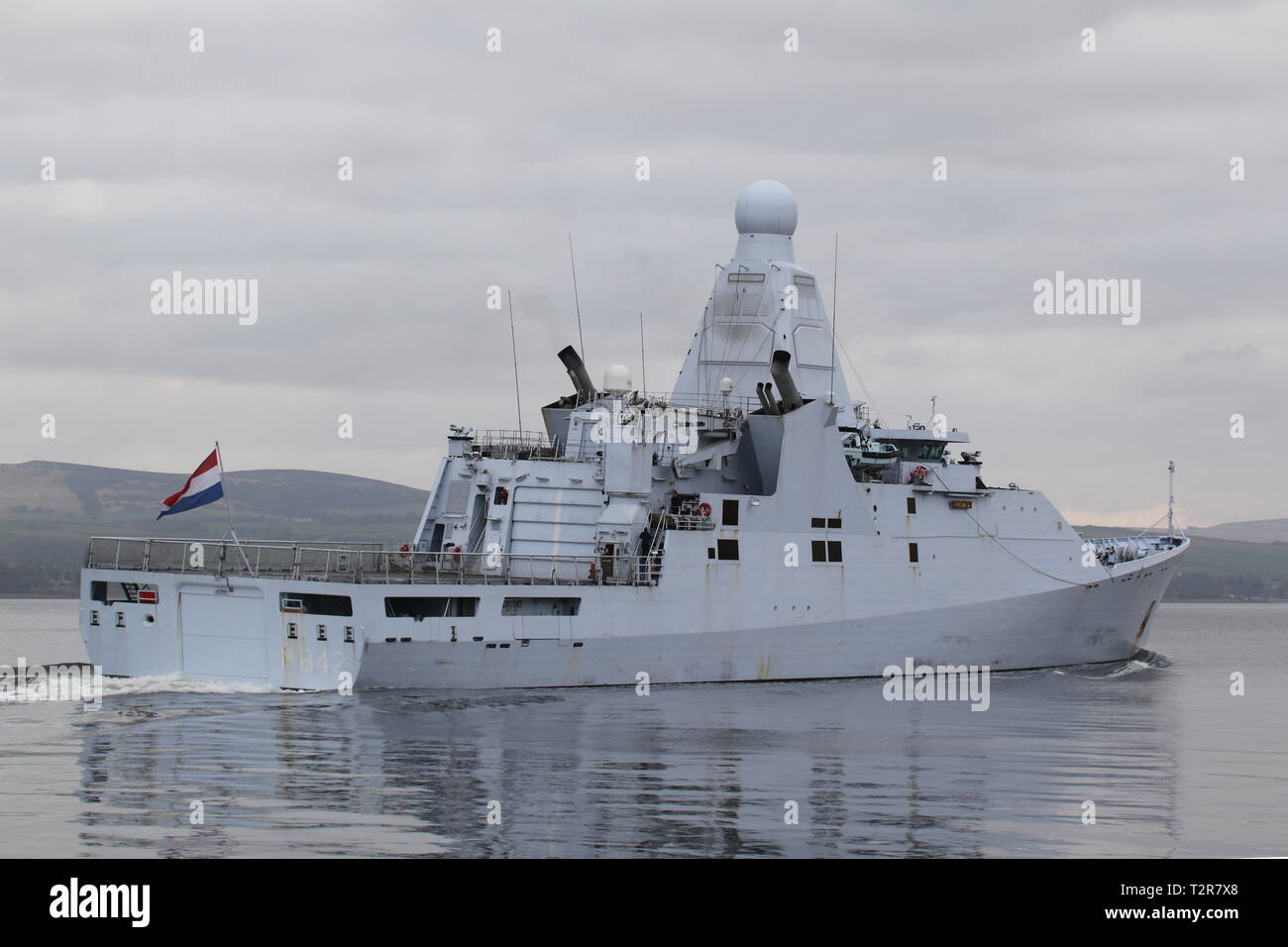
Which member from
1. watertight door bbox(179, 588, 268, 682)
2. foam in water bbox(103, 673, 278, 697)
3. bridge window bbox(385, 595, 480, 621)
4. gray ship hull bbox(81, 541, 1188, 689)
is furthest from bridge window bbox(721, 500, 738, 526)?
foam in water bbox(103, 673, 278, 697)

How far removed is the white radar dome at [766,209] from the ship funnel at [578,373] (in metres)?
5.90

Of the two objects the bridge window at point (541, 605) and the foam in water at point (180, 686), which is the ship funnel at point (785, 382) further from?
the foam in water at point (180, 686)

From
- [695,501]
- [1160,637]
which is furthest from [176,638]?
[1160,637]

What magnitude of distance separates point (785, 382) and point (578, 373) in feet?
18.7

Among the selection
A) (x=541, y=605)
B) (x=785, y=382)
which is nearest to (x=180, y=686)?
(x=541, y=605)

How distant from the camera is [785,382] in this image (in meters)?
32.5

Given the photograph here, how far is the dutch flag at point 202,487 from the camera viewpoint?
27.4 meters

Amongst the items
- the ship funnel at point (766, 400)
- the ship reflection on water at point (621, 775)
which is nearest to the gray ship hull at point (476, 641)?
the ship reflection on water at point (621, 775)

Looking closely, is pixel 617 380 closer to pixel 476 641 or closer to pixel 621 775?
pixel 476 641

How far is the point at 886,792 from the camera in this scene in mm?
18953

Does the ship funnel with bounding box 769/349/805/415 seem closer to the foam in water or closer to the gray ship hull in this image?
the gray ship hull

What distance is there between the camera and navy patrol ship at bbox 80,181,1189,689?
2866 cm

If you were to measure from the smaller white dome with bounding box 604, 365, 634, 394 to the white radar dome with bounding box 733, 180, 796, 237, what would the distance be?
19.6 feet
